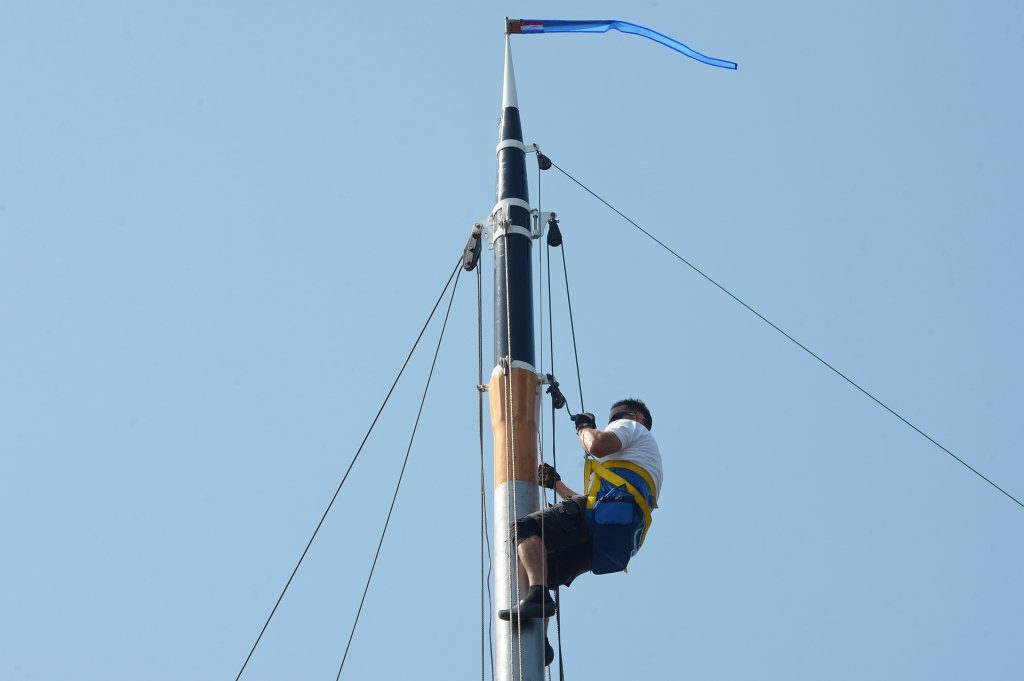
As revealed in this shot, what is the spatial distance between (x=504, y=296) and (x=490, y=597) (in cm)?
255

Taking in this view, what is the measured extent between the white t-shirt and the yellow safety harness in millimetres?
39

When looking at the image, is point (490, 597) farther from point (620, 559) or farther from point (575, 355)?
point (575, 355)

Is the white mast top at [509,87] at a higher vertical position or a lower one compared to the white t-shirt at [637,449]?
higher

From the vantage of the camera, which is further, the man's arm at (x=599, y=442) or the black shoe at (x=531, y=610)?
the man's arm at (x=599, y=442)

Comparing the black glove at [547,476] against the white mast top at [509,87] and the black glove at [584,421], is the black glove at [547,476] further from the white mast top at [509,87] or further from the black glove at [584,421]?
the white mast top at [509,87]

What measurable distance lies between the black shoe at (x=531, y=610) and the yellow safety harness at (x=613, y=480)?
2.99 feet

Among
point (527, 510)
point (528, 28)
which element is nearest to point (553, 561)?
point (527, 510)

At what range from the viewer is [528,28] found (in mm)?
18266

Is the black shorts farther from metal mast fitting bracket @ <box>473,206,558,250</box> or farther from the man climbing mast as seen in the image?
metal mast fitting bracket @ <box>473,206,558,250</box>

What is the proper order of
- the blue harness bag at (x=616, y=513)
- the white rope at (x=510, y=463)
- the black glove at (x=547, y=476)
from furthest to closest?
1. the black glove at (x=547, y=476)
2. the blue harness bag at (x=616, y=513)
3. the white rope at (x=510, y=463)

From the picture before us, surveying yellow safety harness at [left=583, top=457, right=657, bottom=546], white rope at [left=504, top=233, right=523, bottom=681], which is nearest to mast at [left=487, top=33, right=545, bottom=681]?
white rope at [left=504, top=233, right=523, bottom=681]

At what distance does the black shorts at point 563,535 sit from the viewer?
13062 millimetres

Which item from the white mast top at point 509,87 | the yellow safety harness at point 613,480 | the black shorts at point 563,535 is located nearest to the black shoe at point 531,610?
the black shorts at point 563,535

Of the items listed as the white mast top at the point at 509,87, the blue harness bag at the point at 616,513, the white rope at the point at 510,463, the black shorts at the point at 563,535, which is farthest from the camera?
the white mast top at the point at 509,87
